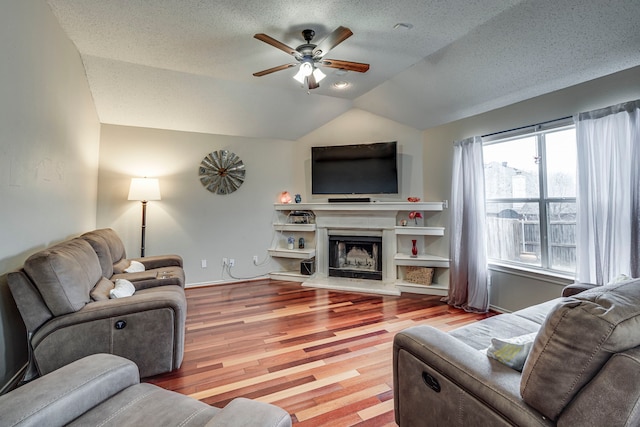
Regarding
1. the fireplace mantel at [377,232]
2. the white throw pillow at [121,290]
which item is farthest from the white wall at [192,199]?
the white throw pillow at [121,290]

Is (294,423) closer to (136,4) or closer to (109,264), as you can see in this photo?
(109,264)

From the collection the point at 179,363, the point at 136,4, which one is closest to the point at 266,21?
the point at 136,4

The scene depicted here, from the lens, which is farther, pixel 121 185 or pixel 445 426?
pixel 121 185

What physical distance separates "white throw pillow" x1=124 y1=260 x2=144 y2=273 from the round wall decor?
1.57 metres

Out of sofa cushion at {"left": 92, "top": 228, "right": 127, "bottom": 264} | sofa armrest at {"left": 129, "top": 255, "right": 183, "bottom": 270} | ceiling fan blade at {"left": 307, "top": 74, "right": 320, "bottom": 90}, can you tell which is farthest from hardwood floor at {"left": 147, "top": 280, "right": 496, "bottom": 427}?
ceiling fan blade at {"left": 307, "top": 74, "right": 320, "bottom": 90}

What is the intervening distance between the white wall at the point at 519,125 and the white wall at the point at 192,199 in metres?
2.41

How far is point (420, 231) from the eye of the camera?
4.02 meters

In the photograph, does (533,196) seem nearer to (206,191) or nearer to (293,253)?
(293,253)

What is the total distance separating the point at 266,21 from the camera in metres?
2.41

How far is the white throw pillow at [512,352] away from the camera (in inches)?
43.2

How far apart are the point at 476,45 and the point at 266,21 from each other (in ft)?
6.43

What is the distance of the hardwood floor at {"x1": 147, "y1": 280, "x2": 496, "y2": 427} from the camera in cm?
177

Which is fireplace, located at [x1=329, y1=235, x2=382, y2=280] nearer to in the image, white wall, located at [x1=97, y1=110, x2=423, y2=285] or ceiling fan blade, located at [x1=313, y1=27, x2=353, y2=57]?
white wall, located at [x1=97, y1=110, x2=423, y2=285]

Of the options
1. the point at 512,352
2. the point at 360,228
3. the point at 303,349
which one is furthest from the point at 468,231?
the point at 512,352
